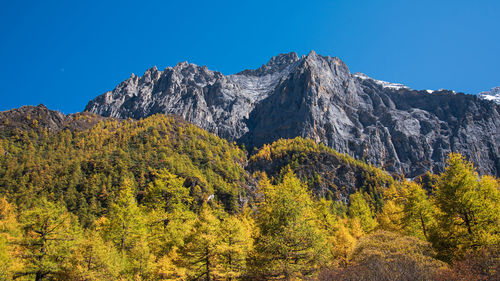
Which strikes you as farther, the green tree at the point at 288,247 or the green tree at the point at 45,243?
the green tree at the point at 45,243

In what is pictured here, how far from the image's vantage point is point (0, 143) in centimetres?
10588

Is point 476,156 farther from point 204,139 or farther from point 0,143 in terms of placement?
point 0,143

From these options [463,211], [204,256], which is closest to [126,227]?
[204,256]

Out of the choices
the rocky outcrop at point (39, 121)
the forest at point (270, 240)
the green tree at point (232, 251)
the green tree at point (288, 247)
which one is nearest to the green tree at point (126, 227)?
the forest at point (270, 240)

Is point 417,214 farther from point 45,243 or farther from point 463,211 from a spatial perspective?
point 45,243

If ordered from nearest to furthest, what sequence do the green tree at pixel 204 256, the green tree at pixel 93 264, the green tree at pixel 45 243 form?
1. the green tree at pixel 204 256
2. the green tree at pixel 93 264
3. the green tree at pixel 45 243

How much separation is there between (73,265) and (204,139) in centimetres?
12181

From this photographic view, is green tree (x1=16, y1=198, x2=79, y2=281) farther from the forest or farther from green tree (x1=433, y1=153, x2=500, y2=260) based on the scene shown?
green tree (x1=433, y1=153, x2=500, y2=260)

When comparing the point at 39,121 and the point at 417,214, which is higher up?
the point at 39,121

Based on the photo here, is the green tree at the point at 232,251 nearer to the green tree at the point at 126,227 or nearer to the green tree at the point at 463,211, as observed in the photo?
the green tree at the point at 126,227

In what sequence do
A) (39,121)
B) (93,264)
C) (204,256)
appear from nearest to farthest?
(204,256)
(93,264)
(39,121)

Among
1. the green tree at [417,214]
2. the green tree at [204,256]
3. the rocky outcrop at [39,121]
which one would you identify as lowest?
the green tree at [204,256]

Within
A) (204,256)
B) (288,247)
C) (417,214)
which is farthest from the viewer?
(417,214)

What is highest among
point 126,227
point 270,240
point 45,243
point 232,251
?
point 126,227
